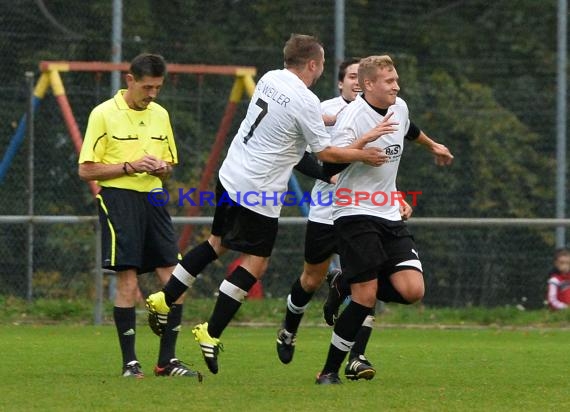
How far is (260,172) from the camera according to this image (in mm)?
8297

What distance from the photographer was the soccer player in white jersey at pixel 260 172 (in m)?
8.20

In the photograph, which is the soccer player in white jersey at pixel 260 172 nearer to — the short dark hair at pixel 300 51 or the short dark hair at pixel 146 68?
the short dark hair at pixel 300 51

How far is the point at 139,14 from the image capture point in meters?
15.0

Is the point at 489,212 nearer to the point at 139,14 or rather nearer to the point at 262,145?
the point at 139,14

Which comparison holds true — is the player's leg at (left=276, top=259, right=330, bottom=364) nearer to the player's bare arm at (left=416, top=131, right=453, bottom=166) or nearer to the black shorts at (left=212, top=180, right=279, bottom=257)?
the black shorts at (left=212, top=180, right=279, bottom=257)

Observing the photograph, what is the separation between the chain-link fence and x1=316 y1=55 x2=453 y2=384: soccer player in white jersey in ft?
21.8

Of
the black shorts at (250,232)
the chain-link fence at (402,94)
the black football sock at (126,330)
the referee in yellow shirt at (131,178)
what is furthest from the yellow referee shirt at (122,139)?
the chain-link fence at (402,94)

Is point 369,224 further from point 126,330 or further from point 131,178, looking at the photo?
point 126,330

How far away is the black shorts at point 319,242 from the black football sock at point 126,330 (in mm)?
1499

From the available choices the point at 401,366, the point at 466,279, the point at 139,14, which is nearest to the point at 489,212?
the point at 466,279

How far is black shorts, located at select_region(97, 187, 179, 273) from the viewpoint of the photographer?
8.43 m

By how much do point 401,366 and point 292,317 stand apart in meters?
0.79

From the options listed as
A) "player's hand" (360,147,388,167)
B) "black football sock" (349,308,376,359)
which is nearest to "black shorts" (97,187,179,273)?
"black football sock" (349,308,376,359)

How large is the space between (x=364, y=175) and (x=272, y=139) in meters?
0.59
